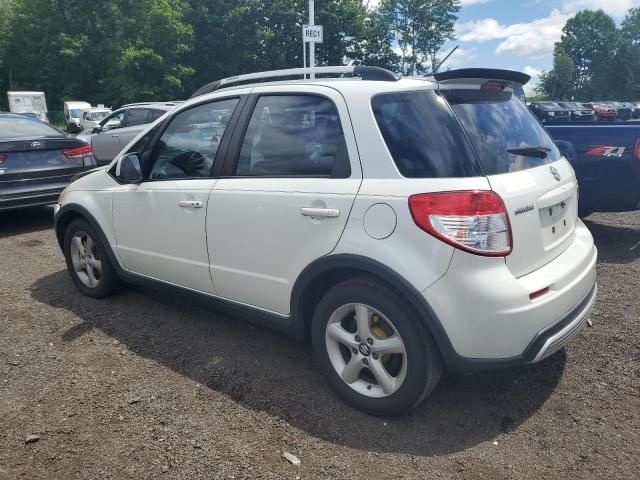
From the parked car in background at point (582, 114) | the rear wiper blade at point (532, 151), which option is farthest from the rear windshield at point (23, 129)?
the parked car in background at point (582, 114)

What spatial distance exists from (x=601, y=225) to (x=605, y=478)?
5217 mm

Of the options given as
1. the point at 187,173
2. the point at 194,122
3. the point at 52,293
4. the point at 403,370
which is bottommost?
the point at 52,293

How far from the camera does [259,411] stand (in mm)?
2779

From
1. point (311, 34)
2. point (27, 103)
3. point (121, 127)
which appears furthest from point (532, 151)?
point (27, 103)

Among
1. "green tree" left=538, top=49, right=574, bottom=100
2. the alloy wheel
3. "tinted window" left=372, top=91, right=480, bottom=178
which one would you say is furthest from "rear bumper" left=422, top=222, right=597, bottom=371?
"green tree" left=538, top=49, right=574, bottom=100

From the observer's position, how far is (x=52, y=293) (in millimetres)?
4594

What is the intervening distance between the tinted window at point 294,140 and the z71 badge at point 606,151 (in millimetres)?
4187

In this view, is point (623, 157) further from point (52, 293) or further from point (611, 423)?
point (52, 293)

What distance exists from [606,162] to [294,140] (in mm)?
4255

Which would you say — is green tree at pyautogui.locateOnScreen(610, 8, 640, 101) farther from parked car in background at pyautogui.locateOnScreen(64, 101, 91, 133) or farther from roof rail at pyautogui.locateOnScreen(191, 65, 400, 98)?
roof rail at pyautogui.locateOnScreen(191, 65, 400, 98)

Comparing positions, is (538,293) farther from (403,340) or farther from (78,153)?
(78,153)

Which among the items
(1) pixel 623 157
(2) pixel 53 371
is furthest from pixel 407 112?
(1) pixel 623 157

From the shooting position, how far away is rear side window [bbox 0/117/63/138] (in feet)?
22.3

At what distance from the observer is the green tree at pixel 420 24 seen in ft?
190
